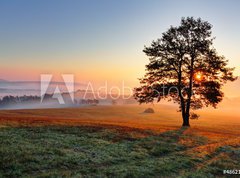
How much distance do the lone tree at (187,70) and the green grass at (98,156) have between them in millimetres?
14153

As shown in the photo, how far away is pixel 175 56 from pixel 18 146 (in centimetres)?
2798

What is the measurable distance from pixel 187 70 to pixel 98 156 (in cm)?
2613

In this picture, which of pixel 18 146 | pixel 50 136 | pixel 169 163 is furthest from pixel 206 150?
pixel 18 146

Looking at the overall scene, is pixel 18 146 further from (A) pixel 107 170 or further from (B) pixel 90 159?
(A) pixel 107 170

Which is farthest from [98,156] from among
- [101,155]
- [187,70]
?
[187,70]

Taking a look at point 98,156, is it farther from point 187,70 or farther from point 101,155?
point 187,70

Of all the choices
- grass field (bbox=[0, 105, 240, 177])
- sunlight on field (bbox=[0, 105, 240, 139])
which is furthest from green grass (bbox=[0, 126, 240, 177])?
sunlight on field (bbox=[0, 105, 240, 139])

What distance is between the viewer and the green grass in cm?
1452

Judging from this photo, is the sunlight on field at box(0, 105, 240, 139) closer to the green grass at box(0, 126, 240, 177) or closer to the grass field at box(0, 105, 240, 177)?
the grass field at box(0, 105, 240, 177)

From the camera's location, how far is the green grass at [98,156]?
14.5 m

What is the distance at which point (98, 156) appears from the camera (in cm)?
1769

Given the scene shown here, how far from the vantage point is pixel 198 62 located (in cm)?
3922

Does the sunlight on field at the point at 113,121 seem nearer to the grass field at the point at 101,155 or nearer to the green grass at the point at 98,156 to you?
the grass field at the point at 101,155

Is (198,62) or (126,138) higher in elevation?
(198,62)
